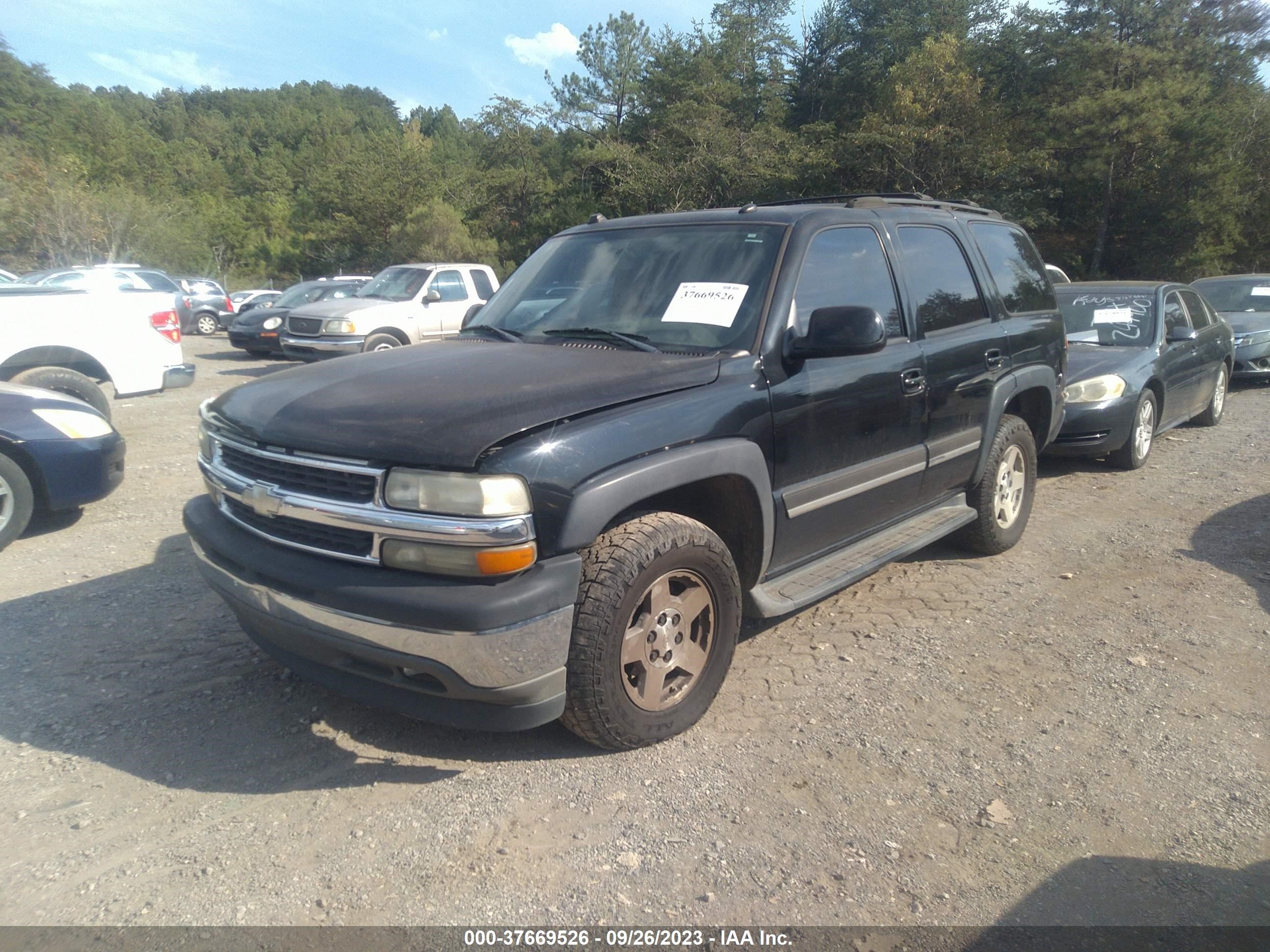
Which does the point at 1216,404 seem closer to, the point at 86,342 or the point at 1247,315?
the point at 1247,315

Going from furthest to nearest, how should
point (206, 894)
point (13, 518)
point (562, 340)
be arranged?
point (13, 518)
point (562, 340)
point (206, 894)

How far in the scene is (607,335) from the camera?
12.5 ft

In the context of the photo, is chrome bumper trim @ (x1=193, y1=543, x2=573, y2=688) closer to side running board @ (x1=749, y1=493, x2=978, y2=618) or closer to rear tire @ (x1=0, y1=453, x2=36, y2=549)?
side running board @ (x1=749, y1=493, x2=978, y2=618)

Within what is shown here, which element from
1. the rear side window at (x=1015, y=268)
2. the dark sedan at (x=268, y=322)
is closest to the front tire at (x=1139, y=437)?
the rear side window at (x=1015, y=268)

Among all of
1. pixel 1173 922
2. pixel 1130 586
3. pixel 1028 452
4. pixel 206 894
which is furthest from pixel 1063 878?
pixel 1028 452

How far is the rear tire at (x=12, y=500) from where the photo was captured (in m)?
5.41

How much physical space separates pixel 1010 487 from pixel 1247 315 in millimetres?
9833

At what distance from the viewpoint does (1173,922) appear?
97.4 inches

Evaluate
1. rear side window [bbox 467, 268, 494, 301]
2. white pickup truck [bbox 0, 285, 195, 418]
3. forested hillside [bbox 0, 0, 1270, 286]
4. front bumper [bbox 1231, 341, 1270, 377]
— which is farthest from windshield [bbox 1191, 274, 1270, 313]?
forested hillside [bbox 0, 0, 1270, 286]

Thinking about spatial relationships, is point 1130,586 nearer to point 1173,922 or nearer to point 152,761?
point 1173,922

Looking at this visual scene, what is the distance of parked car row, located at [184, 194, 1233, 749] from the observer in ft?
9.01

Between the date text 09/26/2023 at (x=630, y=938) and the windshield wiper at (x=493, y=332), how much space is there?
240 centimetres

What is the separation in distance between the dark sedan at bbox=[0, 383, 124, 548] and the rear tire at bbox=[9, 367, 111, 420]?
2.00m

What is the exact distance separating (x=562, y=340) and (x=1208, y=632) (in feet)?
11.2
